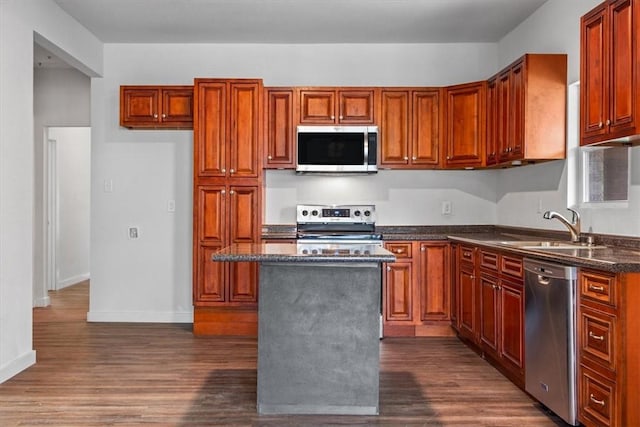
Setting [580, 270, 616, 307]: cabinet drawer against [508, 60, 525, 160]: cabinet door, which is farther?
[508, 60, 525, 160]: cabinet door

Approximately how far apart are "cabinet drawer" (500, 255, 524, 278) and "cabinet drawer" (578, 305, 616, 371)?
0.66m

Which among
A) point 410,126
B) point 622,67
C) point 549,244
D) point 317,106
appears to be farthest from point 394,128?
point 622,67

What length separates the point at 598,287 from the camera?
2381 millimetres

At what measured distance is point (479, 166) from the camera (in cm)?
456

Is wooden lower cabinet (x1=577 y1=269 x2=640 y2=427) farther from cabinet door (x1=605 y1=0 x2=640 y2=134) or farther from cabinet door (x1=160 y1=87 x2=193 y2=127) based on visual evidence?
cabinet door (x1=160 y1=87 x2=193 y2=127)

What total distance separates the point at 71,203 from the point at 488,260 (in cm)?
632

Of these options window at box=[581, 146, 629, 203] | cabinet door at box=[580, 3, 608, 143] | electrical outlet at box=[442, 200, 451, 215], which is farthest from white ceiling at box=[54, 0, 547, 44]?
electrical outlet at box=[442, 200, 451, 215]

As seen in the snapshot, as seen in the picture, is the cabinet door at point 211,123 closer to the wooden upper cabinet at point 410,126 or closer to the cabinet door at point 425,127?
the wooden upper cabinet at point 410,126

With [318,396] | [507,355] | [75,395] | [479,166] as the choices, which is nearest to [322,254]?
[318,396]

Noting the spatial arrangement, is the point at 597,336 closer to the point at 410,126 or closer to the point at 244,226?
the point at 410,126

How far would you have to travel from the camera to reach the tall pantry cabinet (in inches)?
182

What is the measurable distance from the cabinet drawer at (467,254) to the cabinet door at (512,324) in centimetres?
60

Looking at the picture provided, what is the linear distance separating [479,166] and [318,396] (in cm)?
271

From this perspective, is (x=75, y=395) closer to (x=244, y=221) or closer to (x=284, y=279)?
(x=284, y=279)
